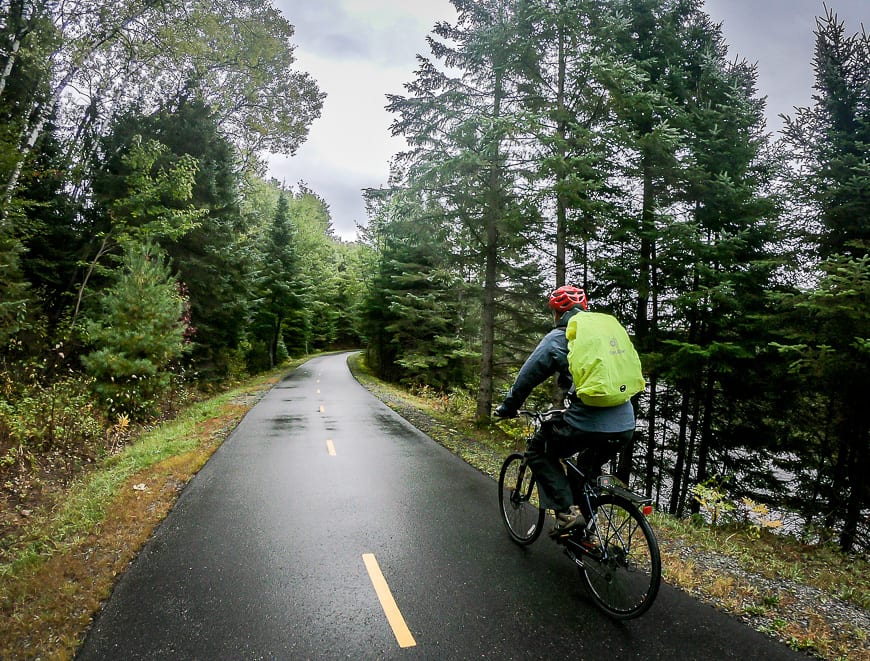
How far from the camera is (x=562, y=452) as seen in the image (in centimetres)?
366

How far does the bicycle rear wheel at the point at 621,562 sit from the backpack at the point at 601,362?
813 mm

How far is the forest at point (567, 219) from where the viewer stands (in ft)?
24.5

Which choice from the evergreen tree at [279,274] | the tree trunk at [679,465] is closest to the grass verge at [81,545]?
the tree trunk at [679,465]

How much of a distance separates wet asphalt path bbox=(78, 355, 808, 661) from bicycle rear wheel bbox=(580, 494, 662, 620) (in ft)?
0.50

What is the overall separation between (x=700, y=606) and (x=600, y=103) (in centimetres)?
853

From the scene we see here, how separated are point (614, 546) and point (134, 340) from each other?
1088 centimetres

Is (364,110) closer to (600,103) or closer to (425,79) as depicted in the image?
(425,79)

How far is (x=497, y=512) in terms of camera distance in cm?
532

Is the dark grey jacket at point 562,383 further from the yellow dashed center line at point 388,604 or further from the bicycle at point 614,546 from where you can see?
the yellow dashed center line at point 388,604

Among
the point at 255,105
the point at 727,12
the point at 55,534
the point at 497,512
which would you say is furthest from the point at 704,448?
the point at 255,105

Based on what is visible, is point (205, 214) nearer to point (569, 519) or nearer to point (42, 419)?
point (42, 419)

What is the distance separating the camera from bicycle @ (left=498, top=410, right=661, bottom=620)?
10.1 ft

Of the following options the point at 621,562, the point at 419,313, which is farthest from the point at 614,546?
the point at 419,313

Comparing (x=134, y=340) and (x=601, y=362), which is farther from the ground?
(x=601, y=362)
